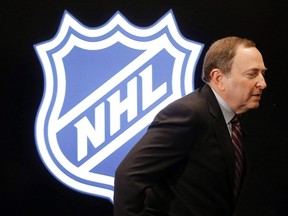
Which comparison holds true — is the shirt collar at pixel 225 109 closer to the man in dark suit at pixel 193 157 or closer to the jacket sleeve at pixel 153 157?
the man in dark suit at pixel 193 157

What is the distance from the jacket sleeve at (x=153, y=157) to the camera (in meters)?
1.18

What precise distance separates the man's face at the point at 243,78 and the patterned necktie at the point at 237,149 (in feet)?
0.19

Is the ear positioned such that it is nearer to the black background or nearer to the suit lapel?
the suit lapel

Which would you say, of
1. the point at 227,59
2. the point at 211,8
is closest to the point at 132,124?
the point at 211,8

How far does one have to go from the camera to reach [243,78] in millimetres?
1367

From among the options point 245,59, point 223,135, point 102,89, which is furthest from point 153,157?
point 102,89

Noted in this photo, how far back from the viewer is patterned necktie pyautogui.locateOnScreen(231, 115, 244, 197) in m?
1.33

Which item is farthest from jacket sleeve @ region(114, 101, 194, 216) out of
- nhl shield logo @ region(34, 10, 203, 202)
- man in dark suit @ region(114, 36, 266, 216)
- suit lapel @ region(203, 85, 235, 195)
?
nhl shield logo @ region(34, 10, 203, 202)

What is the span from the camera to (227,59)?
1363mm

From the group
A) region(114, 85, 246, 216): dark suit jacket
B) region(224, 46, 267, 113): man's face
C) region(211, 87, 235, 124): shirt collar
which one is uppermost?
region(224, 46, 267, 113): man's face

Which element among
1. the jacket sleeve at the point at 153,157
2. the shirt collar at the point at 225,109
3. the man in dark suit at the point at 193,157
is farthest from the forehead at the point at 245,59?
the jacket sleeve at the point at 153,157

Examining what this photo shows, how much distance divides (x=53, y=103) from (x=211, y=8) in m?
0.91

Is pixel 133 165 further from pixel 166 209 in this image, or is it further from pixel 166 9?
pixel 166 9

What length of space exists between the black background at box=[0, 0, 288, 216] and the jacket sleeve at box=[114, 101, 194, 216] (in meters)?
0.93
